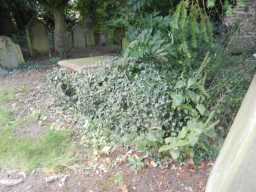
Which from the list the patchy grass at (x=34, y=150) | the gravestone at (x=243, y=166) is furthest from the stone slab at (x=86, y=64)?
the gravestone at (x=243, y=166)

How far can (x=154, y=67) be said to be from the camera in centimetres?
334

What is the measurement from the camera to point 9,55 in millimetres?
5879

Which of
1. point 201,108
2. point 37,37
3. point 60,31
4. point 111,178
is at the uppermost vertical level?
point 60,31

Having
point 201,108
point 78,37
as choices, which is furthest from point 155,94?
point 78,37

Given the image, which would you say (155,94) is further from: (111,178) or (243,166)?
(243,166)

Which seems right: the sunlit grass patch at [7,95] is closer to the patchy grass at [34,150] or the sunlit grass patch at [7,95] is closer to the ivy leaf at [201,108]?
the patchy grass at [34,150]

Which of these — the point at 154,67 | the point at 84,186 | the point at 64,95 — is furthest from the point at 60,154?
the point at 154,67

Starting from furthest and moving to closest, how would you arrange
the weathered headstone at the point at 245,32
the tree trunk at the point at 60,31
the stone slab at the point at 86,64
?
the tree trunk at the point at 60,31 → the weathered headstone at the point at 245,32 → the stone slab at the point at 86,64

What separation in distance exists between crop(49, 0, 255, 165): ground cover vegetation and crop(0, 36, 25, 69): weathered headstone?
2315 millimetres

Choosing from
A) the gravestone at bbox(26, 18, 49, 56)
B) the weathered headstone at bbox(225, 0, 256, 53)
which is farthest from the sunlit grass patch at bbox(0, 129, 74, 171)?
the gravestone at bbox(26, 18, 49, 56)

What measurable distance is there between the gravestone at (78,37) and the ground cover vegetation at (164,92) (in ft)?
11.7

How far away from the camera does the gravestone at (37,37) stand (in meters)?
6.62

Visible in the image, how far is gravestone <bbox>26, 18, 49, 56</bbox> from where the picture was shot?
21.7 feet

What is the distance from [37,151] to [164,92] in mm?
1267
